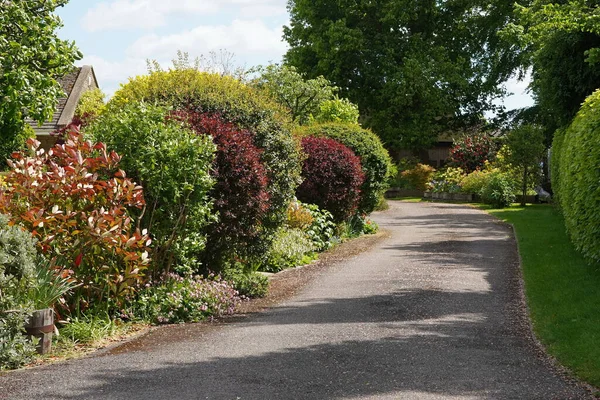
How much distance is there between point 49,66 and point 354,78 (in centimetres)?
3169

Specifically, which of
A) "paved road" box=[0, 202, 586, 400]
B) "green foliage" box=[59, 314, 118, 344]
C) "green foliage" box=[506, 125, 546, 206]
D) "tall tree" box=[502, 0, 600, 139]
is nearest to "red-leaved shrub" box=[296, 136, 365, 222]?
"tall tree" box=[502, 0, 600, 139]

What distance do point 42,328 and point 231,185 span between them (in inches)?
166

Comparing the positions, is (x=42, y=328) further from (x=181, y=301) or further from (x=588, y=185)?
(x=588, y=185)

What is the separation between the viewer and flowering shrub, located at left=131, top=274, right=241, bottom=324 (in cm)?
997

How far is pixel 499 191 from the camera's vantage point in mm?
31906

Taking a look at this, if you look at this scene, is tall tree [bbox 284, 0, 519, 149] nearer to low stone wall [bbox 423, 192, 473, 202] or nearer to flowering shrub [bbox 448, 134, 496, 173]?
flowering shrub [bbox 448, 134, 496, 173]

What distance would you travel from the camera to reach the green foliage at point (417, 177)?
41.7 meters

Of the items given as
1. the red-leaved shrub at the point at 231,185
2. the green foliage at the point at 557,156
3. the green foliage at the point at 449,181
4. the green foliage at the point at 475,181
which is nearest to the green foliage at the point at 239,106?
the red-leaved shrub at the point at 231,185

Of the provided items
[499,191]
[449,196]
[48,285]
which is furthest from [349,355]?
[449,196]

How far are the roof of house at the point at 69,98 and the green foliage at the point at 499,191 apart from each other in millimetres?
17470

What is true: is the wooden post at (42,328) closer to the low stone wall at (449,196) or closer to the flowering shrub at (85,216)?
the flowering shrub at (85,216)

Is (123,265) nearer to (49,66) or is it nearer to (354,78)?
(49,66)

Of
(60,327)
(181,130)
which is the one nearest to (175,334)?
(60,327)

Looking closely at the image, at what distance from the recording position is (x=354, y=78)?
44.1 meters
